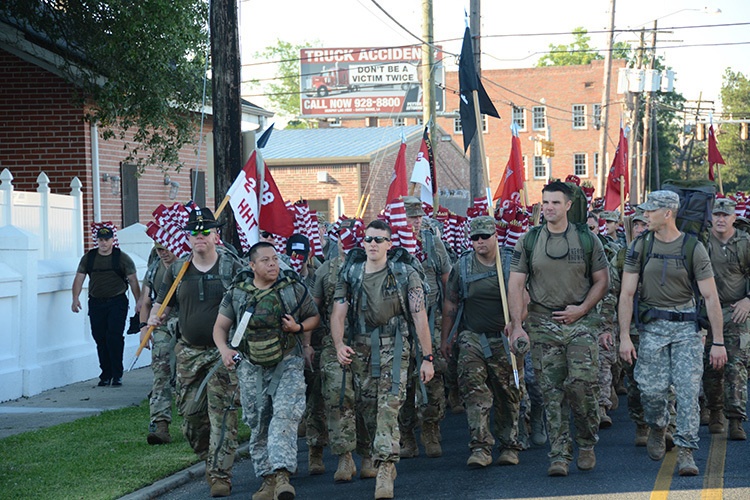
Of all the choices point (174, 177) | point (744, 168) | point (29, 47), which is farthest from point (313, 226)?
point (744, 168)

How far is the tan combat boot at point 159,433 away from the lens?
10664 millimetres

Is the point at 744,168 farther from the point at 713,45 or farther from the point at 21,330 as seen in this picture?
the point at 21,330

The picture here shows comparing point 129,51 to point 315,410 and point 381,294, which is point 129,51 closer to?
point 315,410

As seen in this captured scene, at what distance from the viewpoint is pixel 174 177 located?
23.5 metres

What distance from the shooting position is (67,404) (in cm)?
1337

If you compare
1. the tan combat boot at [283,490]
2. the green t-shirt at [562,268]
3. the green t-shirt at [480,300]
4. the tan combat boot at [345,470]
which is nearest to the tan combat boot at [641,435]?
the green t-shirt at [480,300]

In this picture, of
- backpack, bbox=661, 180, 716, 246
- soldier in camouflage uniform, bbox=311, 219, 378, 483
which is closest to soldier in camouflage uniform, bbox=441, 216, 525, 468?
soldier in camouflage uniform, bbox=311, 219, 378, 483

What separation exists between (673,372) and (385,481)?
2.45 m

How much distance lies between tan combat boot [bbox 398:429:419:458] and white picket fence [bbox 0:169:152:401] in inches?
225

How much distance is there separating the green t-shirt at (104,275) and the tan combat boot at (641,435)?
7.31 m

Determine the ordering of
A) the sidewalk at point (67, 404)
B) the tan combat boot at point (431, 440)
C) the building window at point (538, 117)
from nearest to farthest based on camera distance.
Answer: the tan combat boot at point (431, 440) → the sidewalk at point (67, 404) → the building window at point (538, 117)

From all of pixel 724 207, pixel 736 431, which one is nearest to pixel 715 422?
pixel 736 431

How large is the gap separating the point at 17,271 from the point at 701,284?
8603 mm

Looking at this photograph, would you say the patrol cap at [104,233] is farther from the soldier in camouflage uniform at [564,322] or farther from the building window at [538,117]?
the building window at [538,117]
